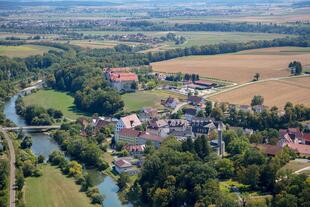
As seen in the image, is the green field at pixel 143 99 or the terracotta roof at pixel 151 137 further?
the green field at pixel 143 99

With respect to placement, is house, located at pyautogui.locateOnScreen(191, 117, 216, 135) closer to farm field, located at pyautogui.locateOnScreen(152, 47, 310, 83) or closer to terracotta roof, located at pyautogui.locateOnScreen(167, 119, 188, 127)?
terracotta roof, located at pyautogui.locateOnScreen(167, 119, 188, 127)

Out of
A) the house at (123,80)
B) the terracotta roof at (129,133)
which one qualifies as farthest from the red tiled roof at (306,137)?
the house at (123,80)

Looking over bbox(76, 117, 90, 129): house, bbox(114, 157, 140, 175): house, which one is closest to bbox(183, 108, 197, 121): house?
bbox(76, 117, 90, 129): house

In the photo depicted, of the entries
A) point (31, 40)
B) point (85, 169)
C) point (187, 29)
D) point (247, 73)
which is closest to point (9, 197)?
point (85, 169)

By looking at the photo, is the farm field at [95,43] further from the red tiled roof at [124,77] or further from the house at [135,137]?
the house at [135,137]

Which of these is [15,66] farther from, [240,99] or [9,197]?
[9,197]

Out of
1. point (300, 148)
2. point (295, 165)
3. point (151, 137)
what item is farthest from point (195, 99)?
point (295, 165)

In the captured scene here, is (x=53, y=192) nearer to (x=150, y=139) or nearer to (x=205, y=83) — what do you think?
(x=150, y=139)
